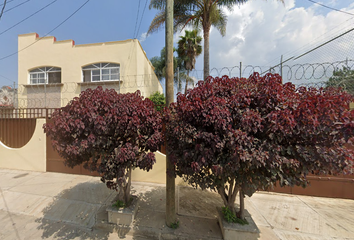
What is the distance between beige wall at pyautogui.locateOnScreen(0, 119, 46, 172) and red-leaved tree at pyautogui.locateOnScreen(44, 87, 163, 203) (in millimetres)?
3323

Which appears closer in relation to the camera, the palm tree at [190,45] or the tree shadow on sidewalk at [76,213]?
the tree shadow on sidewalk at [76,213]

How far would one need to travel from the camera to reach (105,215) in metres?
3.11

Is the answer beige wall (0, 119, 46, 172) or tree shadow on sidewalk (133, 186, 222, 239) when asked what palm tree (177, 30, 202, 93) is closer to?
beige wall (0, 119, 46, 172)

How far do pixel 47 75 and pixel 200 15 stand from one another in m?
10.2

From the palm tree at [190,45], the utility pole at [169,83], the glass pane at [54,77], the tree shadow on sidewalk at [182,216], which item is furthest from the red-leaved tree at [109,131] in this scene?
the palm tree at [190,45]

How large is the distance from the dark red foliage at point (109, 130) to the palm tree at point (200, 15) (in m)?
5.10

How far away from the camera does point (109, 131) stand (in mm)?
2539

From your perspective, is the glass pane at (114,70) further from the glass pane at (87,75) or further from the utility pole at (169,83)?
the utility pole at (169,83)

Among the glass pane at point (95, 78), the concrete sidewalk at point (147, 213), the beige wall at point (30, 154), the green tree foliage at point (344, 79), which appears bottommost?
the concrete sidewalk at point (147, 213)

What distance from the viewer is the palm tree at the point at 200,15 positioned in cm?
678

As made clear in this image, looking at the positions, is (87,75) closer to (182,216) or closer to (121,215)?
(121,215)

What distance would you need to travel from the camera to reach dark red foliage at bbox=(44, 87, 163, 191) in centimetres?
240

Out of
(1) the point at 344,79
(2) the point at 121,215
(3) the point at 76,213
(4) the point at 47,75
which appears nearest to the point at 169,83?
(2) the point at 121,215

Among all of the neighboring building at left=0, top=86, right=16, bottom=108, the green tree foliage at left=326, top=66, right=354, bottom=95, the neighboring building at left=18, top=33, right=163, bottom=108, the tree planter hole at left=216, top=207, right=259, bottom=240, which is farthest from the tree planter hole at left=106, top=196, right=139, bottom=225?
the neighboring building at left=0, top=86, right=16, bottom=108
